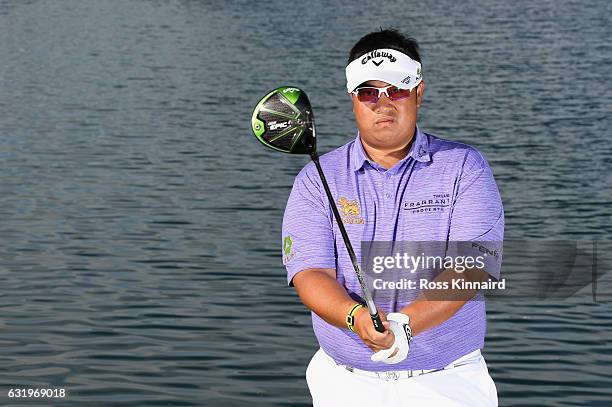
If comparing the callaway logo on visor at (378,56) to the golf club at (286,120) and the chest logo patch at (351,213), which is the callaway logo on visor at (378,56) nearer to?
the golf club at (286,120)

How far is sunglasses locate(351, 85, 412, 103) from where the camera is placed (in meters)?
7.20

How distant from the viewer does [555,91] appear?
177 ft

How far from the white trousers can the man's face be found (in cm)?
109

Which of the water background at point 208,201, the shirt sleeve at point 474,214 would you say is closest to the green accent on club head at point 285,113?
the shirt sleeve at point 474,214

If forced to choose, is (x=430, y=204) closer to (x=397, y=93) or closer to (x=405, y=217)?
(x=405, y=217)

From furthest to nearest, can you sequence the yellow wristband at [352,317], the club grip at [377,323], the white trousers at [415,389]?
the white trousers at [415,389] → the yellow wristband at [352,317] → the club grip at [377,323]

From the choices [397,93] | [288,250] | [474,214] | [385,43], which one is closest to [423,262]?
[474,214]

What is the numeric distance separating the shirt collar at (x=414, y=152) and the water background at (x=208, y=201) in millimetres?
9620

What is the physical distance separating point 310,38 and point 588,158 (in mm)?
42847

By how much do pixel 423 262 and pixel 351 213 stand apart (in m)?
0.41

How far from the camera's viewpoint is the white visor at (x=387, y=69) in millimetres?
7176

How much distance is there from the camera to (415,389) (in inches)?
276

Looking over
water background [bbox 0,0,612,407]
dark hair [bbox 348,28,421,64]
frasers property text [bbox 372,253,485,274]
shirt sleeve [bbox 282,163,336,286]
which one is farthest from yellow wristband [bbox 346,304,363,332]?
water background [bbox 0,0,612,407]

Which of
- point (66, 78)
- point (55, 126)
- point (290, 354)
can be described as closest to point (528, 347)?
point (290, 354)
